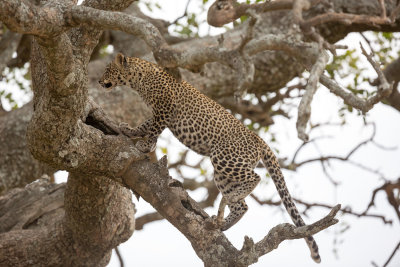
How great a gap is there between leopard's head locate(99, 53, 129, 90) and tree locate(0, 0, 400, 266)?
768 millimetres

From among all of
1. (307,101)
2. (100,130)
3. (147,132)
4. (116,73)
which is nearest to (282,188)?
(147,132)

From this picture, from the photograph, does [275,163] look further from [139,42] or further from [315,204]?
[139,42]

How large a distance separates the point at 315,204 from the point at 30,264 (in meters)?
3.33

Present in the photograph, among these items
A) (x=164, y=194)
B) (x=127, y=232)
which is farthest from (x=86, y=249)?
(x=164, y=194)

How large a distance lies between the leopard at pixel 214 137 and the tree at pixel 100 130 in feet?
1.96

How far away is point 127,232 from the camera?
6.05 meters

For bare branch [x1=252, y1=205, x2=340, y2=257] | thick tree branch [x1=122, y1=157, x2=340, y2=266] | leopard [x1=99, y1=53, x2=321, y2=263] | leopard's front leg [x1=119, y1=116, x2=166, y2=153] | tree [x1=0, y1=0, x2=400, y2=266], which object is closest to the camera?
tree [x1=0, y1=0, x2=400, y2=266]

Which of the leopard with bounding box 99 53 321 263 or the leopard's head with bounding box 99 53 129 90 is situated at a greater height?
the leopard's head with bounding box 99 53 129 90

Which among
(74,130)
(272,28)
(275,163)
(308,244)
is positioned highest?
(272,28)

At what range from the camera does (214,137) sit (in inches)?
233

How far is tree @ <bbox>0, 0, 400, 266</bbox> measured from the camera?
12.5 ft

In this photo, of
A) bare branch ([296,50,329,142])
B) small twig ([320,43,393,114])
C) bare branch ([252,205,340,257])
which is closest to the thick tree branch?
bare branch ([252,205,340,257])

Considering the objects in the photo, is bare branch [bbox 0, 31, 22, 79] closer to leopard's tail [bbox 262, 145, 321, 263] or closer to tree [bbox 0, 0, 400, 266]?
tree [bbox 0, 0, 400, 266]

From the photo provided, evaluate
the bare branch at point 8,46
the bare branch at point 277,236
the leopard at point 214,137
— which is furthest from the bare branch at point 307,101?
the bare branch at point 8,46
